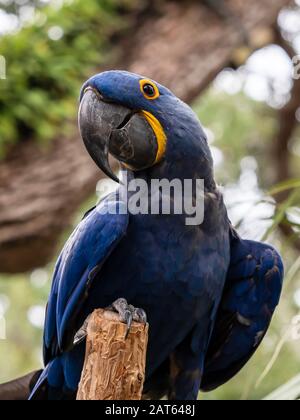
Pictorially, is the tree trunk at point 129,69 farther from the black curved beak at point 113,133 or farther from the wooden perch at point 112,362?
the wooden perch at point 112,362

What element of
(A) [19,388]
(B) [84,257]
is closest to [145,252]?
(B) [84,257]

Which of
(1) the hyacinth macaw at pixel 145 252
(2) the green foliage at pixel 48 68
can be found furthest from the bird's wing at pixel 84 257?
(2) the green foliage at pixel 48 68

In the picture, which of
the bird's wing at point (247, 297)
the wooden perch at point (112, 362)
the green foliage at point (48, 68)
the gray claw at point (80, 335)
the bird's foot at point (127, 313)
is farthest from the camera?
the green foliage at point (48, 68)

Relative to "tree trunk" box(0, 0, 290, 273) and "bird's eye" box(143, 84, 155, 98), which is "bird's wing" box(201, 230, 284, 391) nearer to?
"bird's eye" box(143, 84, 155, 98)

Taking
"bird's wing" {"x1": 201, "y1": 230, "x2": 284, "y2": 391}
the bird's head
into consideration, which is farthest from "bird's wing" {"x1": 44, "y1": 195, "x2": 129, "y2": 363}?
"bird's wing" {"x1": 201, "y1": 230, "x2": 284, "y2": 391}

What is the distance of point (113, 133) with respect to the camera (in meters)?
1.95

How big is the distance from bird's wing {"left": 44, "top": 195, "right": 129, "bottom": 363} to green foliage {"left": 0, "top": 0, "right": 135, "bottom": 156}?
1716mm

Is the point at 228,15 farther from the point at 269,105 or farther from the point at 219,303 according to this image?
the point at 219,303

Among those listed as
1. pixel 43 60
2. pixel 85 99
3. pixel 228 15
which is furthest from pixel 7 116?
pixel 85 99

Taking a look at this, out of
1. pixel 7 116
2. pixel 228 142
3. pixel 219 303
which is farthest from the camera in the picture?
pixel 228 142

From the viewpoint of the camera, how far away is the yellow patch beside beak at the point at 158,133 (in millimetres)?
1998

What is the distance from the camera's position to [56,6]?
3.88 m
